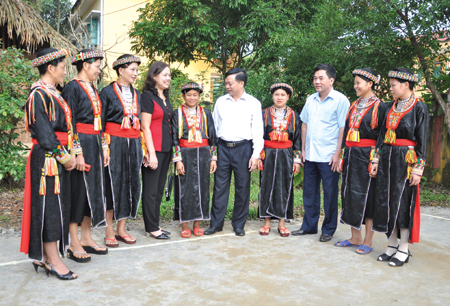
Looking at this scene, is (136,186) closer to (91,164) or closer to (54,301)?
(91,164)

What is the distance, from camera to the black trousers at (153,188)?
4.87m

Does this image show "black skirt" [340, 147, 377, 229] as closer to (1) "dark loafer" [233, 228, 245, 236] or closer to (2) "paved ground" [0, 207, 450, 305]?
(2) "paved ground" [0, 207, 450, 305]

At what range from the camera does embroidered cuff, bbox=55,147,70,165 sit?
3.53m

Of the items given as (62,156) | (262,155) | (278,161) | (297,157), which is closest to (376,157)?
(297,157)

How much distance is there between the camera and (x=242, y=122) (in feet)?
17.0

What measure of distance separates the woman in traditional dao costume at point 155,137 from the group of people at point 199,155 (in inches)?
0.5

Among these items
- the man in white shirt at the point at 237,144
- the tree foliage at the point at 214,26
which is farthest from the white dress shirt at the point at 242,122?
the tree foliage at the point at 214,26

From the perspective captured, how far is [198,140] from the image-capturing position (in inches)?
198

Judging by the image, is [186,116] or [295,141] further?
[295,141]

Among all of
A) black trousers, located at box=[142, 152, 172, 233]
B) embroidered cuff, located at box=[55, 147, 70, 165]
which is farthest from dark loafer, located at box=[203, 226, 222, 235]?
embroidered cuff, located at box=[55, 147, 70, 165]

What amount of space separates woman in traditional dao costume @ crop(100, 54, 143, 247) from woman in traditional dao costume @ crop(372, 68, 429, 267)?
2683mm

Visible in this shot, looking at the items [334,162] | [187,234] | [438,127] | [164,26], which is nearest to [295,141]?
[334,162]

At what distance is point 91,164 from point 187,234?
1.55 m

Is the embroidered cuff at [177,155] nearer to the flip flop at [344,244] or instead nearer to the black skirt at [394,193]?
the flip flop at [344,244]
